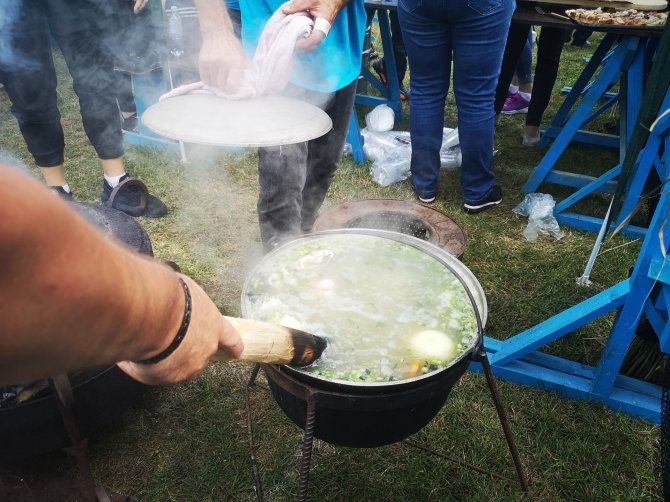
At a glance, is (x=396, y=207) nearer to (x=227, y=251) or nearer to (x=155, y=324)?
(x=227, y=251)

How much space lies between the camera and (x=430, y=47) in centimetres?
412

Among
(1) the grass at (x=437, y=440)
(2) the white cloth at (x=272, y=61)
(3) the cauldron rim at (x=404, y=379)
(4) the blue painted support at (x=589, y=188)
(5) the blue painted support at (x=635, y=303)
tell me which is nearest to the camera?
(3) the cauldron rim at (x=404, y=379)

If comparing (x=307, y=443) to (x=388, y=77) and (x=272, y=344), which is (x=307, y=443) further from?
(x=388, y=77)

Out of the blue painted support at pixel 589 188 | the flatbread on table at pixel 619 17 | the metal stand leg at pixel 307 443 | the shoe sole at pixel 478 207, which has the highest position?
the flatbread on table at pixel 619 17

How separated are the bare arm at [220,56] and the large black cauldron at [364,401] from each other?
1124 millimetres

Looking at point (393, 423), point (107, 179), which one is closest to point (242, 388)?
point (393, 423)

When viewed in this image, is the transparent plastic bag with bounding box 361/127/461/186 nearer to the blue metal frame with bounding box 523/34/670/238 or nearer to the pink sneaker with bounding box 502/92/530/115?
the blue metal frame with bounding box 523/34/670/238

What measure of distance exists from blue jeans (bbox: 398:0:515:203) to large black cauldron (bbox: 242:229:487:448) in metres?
2.83

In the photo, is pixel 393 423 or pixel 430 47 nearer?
pixel 393 423

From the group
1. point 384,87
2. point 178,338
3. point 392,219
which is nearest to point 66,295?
point 178,338

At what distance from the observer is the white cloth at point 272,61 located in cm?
230

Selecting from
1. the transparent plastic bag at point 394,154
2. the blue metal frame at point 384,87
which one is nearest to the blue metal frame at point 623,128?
the transparent plastic bag at point 394,154

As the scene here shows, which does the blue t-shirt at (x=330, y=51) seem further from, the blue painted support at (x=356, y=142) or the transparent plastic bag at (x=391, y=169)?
the blue painted support at (x=356, y=142)

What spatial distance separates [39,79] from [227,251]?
2104 millimetres
